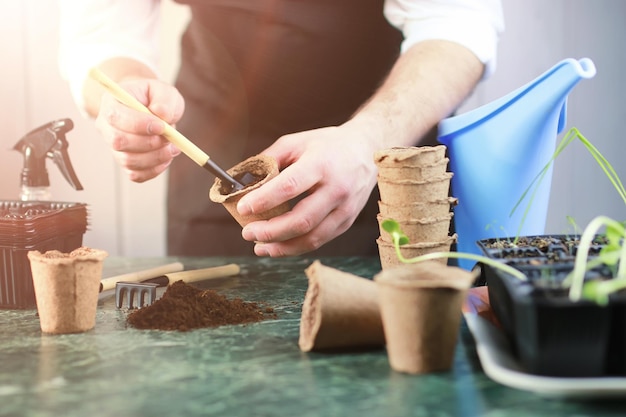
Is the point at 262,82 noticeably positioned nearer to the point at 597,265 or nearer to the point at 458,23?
the point at 458,23

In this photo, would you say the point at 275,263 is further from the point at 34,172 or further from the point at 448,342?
the point at 448,342

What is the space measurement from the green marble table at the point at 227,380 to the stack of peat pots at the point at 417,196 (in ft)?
0.54

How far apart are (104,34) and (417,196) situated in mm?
994

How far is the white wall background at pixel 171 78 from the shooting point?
1.86m

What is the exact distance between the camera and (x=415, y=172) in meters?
1.18

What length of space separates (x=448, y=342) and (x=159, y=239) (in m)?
1.30

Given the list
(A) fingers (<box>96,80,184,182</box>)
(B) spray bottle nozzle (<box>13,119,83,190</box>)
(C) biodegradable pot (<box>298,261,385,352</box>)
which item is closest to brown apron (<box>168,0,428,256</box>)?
(A) fingers (<box>96,80,184,182</box>)

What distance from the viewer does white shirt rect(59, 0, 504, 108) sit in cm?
166

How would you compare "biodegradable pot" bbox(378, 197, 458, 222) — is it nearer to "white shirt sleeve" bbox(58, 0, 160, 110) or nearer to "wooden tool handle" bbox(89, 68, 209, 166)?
"wooden tool handle" bbox(89, 68, 209, 166)

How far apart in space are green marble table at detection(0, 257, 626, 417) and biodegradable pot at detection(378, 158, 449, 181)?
252mm

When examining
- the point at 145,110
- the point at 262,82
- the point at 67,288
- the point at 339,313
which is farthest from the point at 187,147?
the point at 262,82

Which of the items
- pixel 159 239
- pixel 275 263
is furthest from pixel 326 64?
pixel 159 239

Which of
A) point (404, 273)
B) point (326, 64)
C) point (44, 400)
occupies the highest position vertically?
point (326, 64)

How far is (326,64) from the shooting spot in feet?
6.09
